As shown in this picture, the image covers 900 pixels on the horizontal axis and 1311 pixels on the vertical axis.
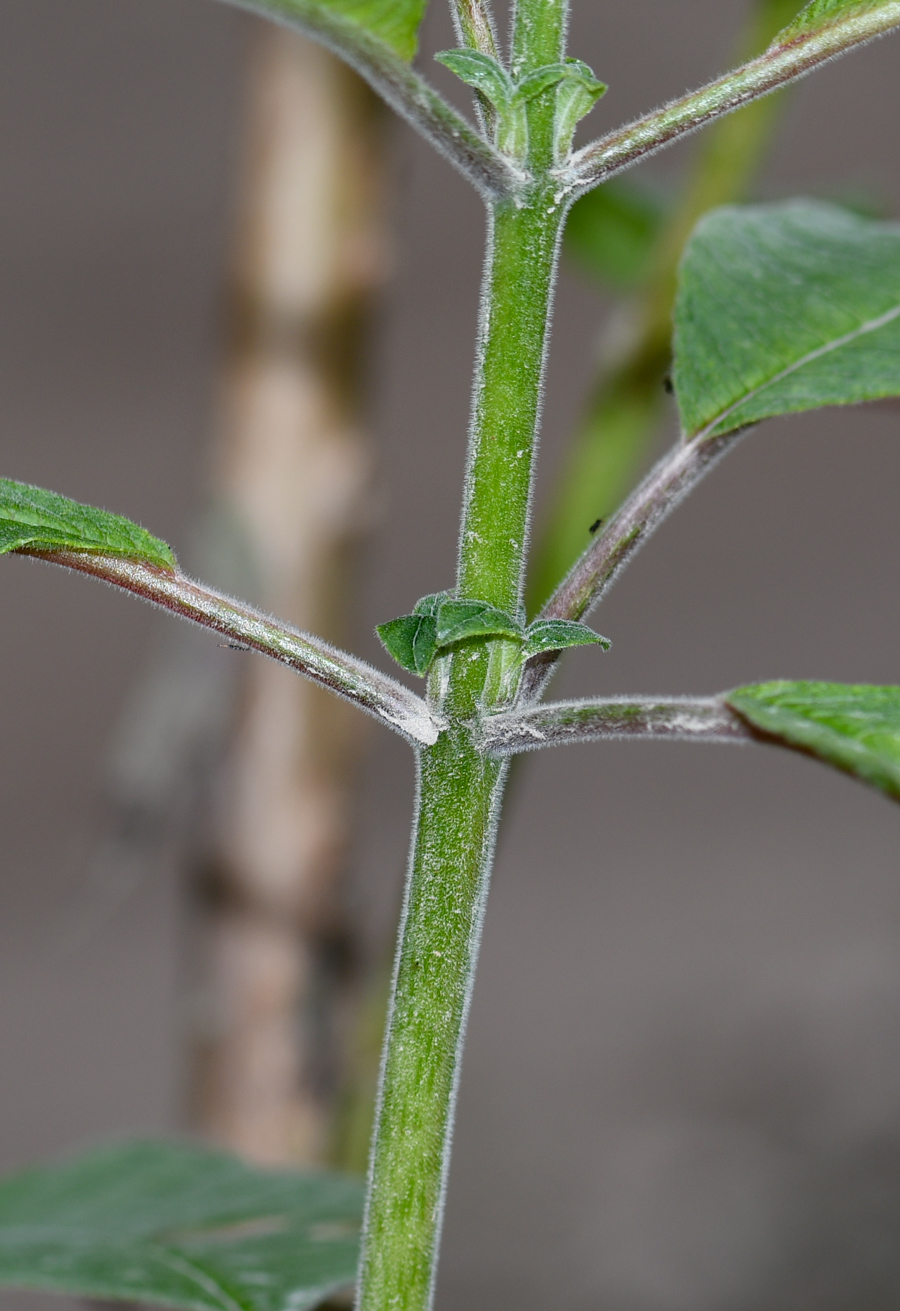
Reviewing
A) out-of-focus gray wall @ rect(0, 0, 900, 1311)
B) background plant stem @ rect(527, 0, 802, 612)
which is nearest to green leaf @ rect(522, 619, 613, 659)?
background plant stem @ rect(527, 0, 802, 612)

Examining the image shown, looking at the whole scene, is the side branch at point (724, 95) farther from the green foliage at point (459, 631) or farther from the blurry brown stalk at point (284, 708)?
the blurry brown stalk at point (284, 708)

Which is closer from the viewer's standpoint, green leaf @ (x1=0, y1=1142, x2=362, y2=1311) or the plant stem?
the plant stem

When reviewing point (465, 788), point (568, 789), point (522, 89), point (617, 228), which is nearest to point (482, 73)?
point (522, 89)

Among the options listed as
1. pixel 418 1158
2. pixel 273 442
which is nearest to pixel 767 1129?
pixel 273 442

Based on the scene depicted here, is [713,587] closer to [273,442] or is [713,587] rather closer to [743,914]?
[743,914]

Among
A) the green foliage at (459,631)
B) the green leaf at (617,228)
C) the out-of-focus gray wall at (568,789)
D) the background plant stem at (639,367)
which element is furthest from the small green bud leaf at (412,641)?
the out-of-focus gray wall at (568,789)

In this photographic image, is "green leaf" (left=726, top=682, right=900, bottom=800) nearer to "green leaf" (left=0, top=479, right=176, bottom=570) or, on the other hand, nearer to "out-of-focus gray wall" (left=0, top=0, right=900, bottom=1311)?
"green leaf" (left=0, top=479, right=176, bottom=570)
